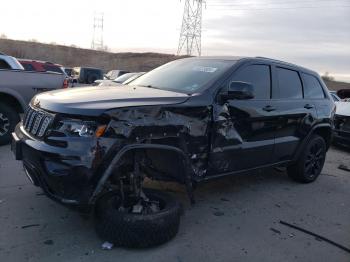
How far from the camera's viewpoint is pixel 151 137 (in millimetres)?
3859

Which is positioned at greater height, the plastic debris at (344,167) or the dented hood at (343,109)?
the dented hood at (343,109)

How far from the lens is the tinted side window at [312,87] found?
642 cm

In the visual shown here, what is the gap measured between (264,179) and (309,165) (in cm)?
72

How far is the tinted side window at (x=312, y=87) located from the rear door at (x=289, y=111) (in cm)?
13

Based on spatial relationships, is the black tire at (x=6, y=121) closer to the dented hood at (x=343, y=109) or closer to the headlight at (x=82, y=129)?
the headlight at (x=82, y=129)

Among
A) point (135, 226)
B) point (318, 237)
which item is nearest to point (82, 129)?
point (135, 226)

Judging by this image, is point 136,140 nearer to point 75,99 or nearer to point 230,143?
point 75,99

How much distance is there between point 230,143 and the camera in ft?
15.5

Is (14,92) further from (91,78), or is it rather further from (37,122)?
(91,78)

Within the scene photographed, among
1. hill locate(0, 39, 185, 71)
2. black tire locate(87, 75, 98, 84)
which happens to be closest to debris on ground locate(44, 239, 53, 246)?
black tire locate(87, 75, 98, 84)

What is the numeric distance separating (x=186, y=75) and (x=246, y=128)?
3.08 ft

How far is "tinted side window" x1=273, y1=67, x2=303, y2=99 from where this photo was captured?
575 centimetres

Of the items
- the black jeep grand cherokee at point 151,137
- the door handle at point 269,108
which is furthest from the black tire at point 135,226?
the door handle at point 269,108

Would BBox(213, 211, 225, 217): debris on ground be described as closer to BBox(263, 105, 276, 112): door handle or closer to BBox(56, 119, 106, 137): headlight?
BBox(263, 105, 276, 112): door handle
